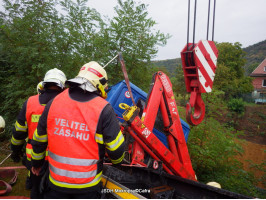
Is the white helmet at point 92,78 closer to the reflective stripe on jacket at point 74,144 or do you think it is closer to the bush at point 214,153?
the reflective stripe on jacket at point 74,144

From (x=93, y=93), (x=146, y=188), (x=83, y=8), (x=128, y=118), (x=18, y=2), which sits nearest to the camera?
(x=93, y=93)

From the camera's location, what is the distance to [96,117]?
156 centimetres

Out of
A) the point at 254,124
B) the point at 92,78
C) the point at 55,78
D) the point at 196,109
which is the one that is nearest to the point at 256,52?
the point at 254,124

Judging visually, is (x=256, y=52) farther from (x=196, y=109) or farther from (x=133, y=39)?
(x=196, y=109)

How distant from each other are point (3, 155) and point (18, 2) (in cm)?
449

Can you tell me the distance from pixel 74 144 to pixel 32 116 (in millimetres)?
1038

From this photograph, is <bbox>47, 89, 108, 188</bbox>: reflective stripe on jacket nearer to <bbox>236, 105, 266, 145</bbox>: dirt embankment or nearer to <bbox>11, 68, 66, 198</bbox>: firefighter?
<bbox>11, 68, 66, 198</bbox>: firefighter

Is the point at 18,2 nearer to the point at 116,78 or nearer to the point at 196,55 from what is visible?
the point at 116,78

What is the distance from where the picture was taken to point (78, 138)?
5.06 ft

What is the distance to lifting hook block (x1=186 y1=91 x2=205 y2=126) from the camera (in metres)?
2.57

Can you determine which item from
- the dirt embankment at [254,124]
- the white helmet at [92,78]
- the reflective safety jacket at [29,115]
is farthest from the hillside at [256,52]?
the reflective safety jacket at [29,115]

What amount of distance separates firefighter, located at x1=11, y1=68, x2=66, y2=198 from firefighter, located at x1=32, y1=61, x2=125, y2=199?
60cm

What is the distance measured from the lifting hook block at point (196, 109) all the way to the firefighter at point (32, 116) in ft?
6.45

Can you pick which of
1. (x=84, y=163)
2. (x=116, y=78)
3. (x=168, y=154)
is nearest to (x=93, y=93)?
(x=84, y=163)
